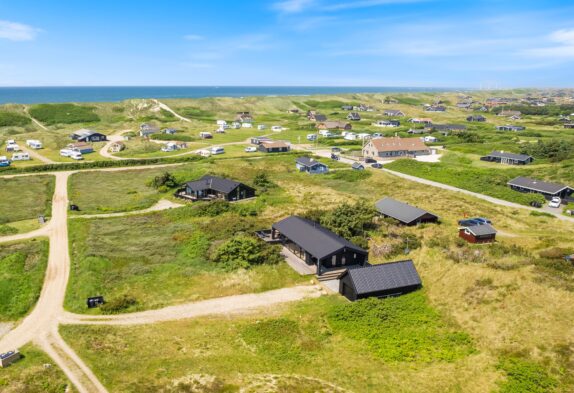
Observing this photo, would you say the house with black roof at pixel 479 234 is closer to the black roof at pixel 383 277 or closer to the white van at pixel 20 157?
the black roof at pixel 383 277

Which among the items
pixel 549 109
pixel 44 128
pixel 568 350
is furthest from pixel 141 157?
pixel 549 109

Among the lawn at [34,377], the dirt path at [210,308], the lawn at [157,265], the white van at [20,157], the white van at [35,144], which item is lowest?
the dirt path at [210,308]

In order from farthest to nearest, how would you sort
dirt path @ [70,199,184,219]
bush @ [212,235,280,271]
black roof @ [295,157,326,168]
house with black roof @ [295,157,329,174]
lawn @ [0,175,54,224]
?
black roof @ [295,157,326,168] → house with black roof @ [295,157,329,174] → dirt path @ [70,199,184,219] → lawn @ [0,175,54,224] → bush @ [212,235,280,271]

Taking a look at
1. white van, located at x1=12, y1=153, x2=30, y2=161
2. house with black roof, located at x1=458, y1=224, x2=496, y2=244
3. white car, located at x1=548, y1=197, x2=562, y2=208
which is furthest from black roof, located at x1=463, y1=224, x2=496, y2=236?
white van, located at x1=12, y1=153, x2=30, y2=161

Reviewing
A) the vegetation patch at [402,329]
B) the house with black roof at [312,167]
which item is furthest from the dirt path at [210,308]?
the house with black roof at [312,167]

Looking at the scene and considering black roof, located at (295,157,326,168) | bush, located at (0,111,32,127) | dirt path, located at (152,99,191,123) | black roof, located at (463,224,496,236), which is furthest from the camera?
dirt path, located at (152,99,191,123)

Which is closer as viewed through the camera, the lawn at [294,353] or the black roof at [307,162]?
the lawn at [294,353]

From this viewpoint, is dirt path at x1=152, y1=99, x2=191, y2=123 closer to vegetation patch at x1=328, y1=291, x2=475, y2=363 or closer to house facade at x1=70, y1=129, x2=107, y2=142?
house facade at x1=70, y1=129, x2=107, y2=142
